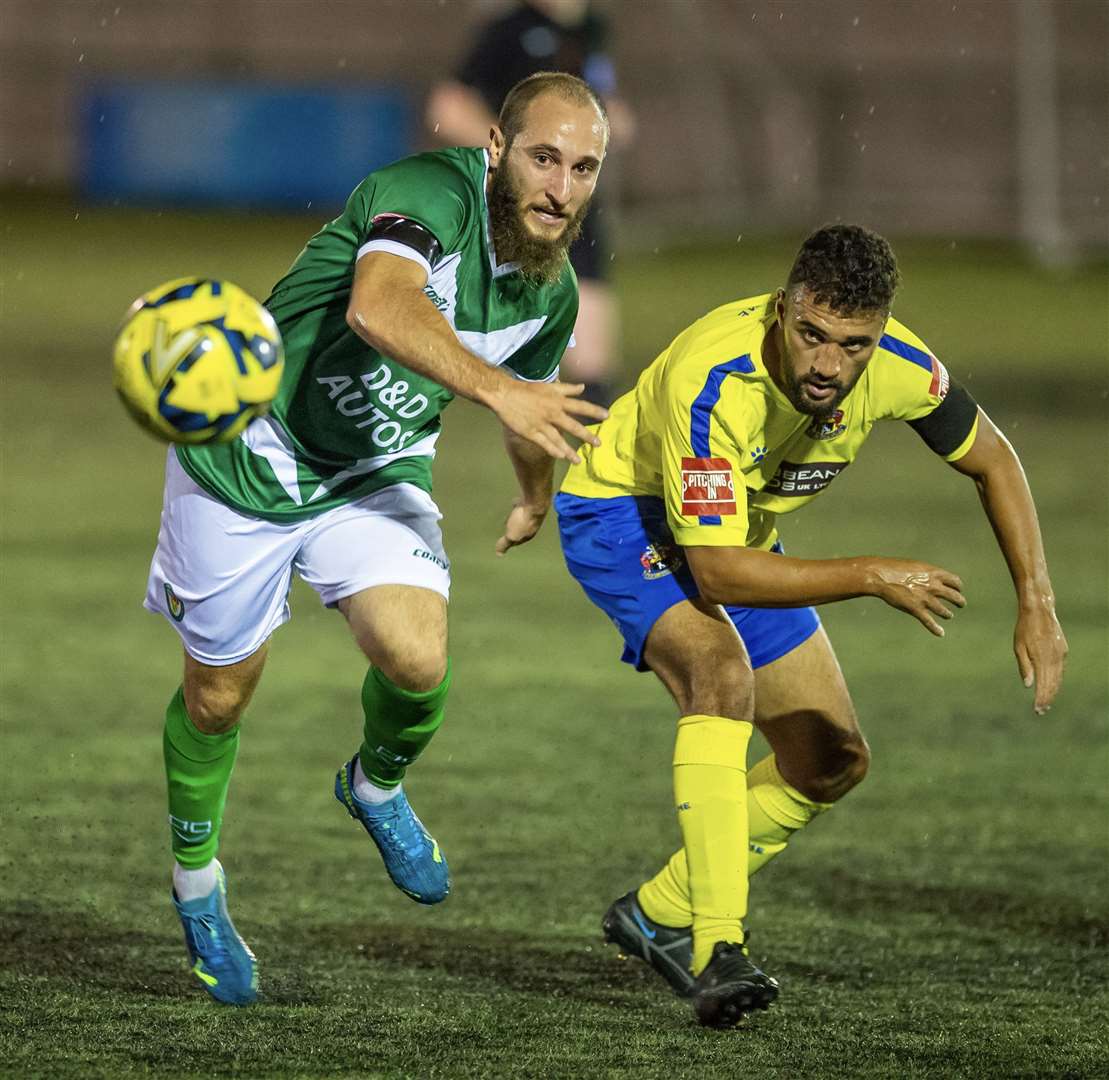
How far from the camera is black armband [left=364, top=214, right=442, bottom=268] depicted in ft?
13.9

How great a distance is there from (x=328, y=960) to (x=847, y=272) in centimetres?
198

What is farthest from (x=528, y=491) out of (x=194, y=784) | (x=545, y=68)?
(x=545, y=68)

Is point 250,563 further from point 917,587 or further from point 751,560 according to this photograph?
point 917,587

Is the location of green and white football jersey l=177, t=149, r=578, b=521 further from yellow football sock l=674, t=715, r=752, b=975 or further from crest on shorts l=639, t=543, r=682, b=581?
yellow football sock l=674, t=715, r=752, b=975

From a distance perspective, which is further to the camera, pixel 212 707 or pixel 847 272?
pixel 212 707

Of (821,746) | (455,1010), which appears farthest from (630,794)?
(455,1010)

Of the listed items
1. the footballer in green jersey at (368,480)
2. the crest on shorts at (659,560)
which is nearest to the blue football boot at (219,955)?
the footballer in green jersey at (368,480)

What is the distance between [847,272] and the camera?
13.6 feet

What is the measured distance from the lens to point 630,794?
632 cm

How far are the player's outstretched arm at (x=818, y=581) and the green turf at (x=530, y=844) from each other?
90cm

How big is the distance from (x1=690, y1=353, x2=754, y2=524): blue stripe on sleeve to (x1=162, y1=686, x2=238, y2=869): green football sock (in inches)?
49.6

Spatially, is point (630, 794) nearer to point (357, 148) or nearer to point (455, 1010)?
point (455, 1010)

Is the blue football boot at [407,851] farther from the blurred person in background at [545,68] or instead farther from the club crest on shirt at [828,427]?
the blurred person in background at [545,68]

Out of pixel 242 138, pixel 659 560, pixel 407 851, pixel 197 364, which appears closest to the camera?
pixel 197 364
